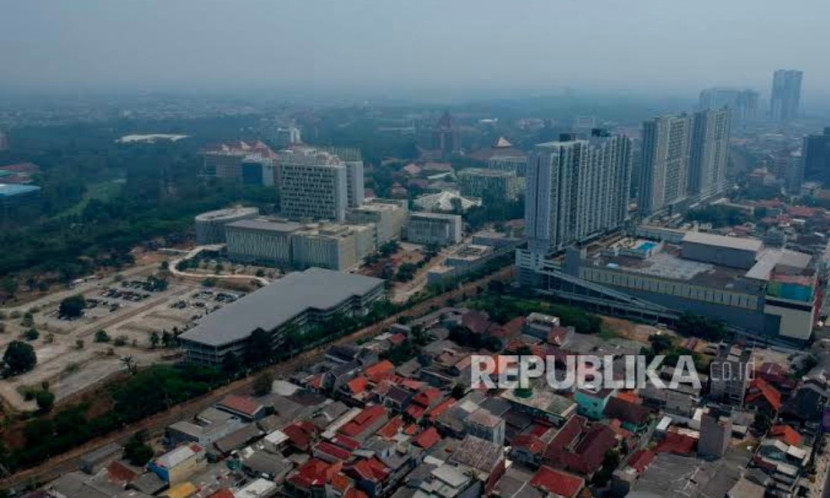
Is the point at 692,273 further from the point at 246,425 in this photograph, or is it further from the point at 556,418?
the point at 246,425

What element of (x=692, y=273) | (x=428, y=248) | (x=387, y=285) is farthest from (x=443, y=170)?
(x=692, y=273)

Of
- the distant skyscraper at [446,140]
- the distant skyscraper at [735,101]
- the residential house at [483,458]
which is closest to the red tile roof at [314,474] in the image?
the residential house at [483,458]

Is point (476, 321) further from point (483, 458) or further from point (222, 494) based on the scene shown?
point (222, 494)

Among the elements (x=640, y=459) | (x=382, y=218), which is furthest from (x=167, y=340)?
(x=382, y=218)

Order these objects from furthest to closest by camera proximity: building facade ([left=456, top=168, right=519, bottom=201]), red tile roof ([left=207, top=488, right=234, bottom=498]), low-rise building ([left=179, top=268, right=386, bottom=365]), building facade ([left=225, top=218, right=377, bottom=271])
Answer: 1. building facade ([left=456, top=168, right=519, bottom=201])
2. building facade ([left=225, top=218, right=377, bottom=271])
3. low-rise building ([left=179, top=268, right=386, bottom=365])
4. red tile roof ([left=207, top=488, right=234, bottom=498])

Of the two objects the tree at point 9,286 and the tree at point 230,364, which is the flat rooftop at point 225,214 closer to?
the tree at point 9,286

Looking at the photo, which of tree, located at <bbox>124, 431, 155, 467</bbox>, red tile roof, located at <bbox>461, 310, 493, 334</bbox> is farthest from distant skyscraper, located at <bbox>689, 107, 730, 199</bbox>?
tree, located at <bbox>124, 431, 155, 467</bbox>

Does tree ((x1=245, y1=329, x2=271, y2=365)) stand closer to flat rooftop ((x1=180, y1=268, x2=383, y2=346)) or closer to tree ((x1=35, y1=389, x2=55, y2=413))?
flat rooftop ((x1=180, y1=268, x2=383, y2=346))
